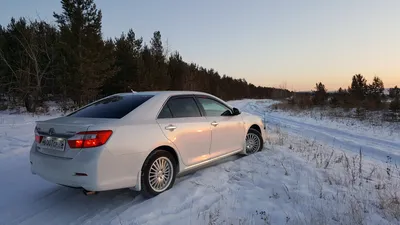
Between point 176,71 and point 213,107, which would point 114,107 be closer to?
point 213,107

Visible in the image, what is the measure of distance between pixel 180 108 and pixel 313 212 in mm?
2572

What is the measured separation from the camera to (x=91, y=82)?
2330 cm

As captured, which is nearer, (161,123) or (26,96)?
(161,123)

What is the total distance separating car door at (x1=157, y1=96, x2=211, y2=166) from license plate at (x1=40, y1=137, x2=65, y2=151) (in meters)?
1.36

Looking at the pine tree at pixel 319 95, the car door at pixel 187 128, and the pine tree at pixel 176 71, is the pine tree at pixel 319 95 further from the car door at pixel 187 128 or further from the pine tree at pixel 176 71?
the car door at pixel 187 128

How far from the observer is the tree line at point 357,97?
2958 cm

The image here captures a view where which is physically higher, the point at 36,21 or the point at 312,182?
the point at 36,21

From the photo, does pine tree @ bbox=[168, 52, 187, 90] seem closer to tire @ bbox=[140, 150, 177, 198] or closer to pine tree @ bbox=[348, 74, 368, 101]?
pine tree @ bbox=[348, 74, 368, 101]

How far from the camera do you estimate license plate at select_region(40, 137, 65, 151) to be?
4.11 m

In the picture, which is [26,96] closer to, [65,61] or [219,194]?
[65,61]

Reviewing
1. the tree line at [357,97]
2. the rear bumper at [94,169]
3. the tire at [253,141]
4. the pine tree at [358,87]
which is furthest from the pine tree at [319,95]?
the rear bumper at [94,169]

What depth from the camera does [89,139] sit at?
3.94 meters

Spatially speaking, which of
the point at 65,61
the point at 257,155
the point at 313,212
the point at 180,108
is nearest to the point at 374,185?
the point at 313,212

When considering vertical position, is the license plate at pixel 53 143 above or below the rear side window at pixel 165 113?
below
